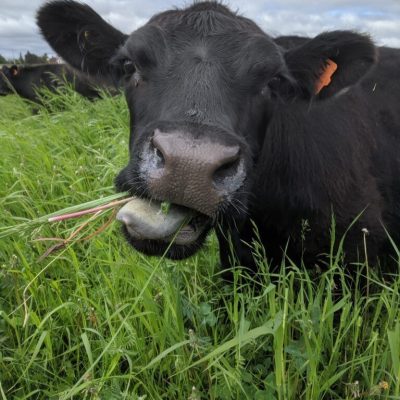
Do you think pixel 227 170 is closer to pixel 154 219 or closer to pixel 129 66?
pixel 154 219

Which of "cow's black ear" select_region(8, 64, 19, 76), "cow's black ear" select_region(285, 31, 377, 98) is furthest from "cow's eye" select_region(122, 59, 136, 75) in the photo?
"cow's black ear" select_region(8, 64, 19, 76)

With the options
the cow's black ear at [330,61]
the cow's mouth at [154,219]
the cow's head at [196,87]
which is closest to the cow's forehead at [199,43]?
the cow's head at [196,87]

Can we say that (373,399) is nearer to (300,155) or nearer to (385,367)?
(385,367)

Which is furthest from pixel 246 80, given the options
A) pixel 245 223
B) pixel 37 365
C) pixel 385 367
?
pixel 37 365

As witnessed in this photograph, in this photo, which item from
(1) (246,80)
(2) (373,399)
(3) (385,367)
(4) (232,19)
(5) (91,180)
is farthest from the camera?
(5) (91,180)

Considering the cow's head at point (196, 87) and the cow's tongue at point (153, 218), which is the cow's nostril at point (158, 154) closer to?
the cow's head at point (196, 87)

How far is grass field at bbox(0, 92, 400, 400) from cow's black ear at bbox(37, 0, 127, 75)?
1195 mm

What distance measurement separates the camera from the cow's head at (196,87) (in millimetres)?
1921

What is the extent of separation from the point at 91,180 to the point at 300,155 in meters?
2.11

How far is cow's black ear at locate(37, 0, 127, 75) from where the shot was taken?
10.6 ft

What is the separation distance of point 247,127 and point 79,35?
1.49 m

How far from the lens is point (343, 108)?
3.38m

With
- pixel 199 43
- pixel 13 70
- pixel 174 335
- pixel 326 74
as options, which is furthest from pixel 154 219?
pixel 13 70

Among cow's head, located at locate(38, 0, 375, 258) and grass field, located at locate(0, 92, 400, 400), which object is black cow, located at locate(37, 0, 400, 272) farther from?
grass field, located at locate(0, 92, 400, 400)
